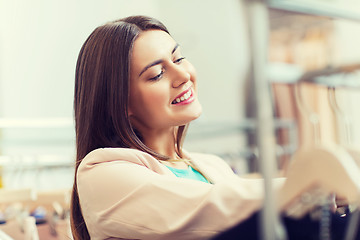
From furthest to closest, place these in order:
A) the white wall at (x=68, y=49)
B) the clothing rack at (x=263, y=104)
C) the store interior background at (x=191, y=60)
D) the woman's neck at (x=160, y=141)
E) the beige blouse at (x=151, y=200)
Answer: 1. the store interior background at (x=191, y=60)
2. the white wall at (x=68, y=49)
3. the woman's neck at (x=160, y=141)
4. the beige blouse at (x=151, y=200)
5. the clothing rack at (x=263, y=104)

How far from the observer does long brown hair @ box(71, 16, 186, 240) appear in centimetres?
71

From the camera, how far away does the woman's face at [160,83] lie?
717mm

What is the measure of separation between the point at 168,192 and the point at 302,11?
272mm

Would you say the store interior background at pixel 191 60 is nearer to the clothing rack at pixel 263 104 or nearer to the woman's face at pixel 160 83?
the woman's face at pixel 160 83

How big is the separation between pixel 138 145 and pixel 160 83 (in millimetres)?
102

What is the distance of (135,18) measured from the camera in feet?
2.51

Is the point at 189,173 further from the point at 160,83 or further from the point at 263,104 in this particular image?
the point at 263,104

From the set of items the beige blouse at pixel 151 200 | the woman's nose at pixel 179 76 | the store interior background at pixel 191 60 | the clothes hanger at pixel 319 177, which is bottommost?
the store interior background at pixel 191 60

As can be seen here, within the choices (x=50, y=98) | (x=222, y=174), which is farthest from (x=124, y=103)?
(x=50, y=98)

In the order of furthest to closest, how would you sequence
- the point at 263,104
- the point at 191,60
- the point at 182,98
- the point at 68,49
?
the point at 68,49, the point at 191,60, the point at 182,98, the point at 263,104

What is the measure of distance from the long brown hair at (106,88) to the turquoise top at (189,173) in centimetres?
3

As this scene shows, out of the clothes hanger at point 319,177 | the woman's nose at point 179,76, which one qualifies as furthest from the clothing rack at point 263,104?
the woman's nose at point 179,76

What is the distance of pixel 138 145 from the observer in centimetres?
74

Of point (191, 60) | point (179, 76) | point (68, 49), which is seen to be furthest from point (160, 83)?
point (68, 49)
